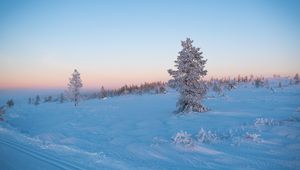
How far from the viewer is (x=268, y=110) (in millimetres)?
26016

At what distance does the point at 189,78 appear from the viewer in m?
31.0

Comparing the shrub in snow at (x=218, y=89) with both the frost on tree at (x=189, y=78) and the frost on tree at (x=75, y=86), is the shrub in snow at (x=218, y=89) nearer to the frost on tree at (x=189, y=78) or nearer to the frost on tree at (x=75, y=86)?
the frost on tree at (x=189, y=78)

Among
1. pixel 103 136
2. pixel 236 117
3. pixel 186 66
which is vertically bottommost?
pixel 103 136

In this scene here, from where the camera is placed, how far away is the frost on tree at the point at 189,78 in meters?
30.4

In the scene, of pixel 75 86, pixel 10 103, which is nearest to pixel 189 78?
pixel 75 86

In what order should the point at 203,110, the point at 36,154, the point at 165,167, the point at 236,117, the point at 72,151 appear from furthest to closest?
1. the point at 203,110
2. the point at 236,117
3. the point at 72,151
4. the point at 36,154
5. the point at 165,167

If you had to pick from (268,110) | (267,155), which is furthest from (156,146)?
(268,110)

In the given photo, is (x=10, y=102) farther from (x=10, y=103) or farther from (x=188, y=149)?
(x=188, y=149)

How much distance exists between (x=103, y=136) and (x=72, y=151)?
7.05m

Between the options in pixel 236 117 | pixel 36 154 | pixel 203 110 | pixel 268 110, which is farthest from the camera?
pixel 203 110

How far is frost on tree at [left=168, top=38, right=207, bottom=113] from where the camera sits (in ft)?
99.9

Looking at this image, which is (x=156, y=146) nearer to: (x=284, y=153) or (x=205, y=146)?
(x=205, y=146)

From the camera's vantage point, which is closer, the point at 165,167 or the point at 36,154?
the point at 165,167

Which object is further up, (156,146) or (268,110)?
(268,110)
